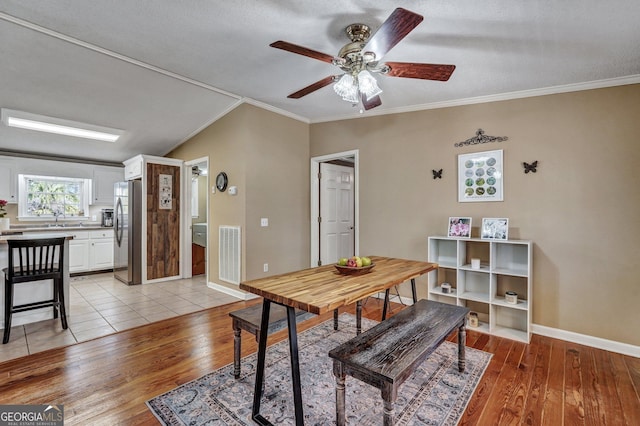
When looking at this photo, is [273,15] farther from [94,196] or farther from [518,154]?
[94,196]

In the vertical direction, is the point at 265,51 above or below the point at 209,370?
above

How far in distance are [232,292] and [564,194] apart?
13.4 feet

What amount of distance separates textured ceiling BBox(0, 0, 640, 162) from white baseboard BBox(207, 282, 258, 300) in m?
2.67

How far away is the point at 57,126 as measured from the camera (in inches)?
163

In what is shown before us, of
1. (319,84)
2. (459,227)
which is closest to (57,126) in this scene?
(319,84)

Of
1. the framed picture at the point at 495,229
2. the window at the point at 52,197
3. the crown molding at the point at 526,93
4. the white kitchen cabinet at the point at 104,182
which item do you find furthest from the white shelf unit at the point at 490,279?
the window at the point at 52,197

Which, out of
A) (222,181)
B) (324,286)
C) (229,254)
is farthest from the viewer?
(222,181)

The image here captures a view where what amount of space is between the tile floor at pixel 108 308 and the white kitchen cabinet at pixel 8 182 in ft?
5.51

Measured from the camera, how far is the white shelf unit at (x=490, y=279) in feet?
9.48

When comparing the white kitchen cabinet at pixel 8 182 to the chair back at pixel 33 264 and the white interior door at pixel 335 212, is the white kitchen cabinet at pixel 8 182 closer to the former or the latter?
the chair back at pixel 33 264

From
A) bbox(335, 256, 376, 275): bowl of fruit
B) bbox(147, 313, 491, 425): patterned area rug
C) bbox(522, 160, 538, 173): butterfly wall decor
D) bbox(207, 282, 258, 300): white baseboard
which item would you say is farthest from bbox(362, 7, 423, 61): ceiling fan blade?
bbox(207, 282, 258, 300): white baseboard

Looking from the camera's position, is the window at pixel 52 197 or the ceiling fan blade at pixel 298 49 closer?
the ceiling fan blade at pixel 298 49

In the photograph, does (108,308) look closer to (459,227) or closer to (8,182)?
(8,182)

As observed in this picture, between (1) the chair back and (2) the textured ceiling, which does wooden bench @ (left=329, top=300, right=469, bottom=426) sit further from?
(1) the chair back
